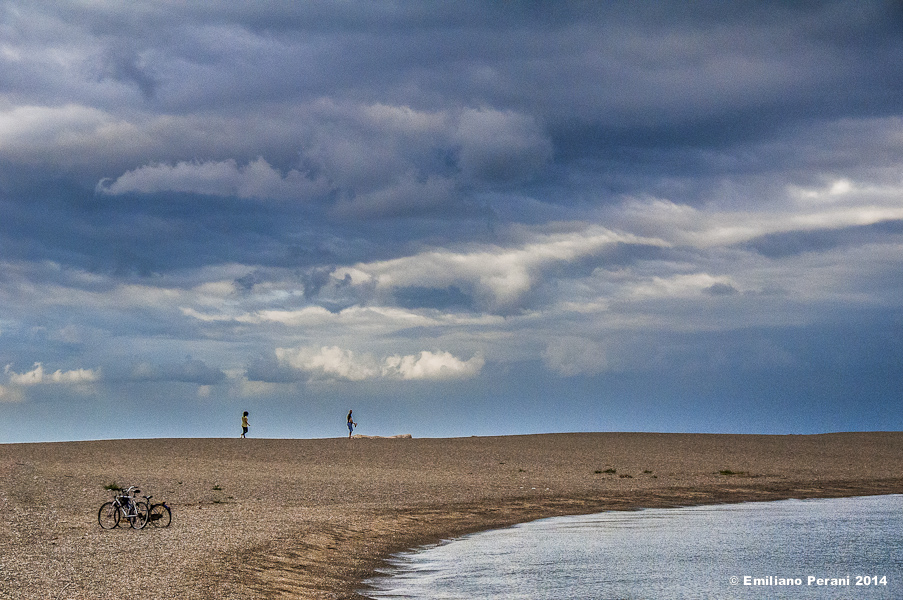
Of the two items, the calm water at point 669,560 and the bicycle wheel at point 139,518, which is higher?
the bicycle wheel at point 139,518

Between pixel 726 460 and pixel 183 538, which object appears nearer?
pixel 183 538

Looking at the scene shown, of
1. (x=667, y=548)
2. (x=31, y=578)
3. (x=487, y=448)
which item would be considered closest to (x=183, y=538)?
(x=31, y=578)

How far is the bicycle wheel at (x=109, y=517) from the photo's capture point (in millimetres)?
25816

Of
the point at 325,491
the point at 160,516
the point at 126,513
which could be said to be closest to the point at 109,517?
the point at 126,513

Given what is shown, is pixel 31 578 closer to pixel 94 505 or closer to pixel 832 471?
pixel 94 505

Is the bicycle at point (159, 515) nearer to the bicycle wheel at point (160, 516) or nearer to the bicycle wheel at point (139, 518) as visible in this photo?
the bicycle wheel at point (160, 516)

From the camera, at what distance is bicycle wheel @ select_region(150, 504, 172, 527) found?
85.7ft

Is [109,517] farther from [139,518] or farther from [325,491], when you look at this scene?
[325,491]

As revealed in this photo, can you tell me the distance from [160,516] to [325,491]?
12.5 m

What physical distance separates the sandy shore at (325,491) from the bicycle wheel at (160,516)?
1.53ft

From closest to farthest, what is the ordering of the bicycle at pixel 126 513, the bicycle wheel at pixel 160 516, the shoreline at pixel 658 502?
the bicycle at pixel 126 513, the bicycle wheel at pixel 160 516, the shoreline at pixel 658 502

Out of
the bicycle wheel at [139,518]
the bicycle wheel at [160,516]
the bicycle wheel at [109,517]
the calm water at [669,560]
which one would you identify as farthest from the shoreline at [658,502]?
the bicycle wheel at [109,517]

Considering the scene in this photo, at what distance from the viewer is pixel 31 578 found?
17.0m

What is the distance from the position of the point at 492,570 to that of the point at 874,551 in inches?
409
